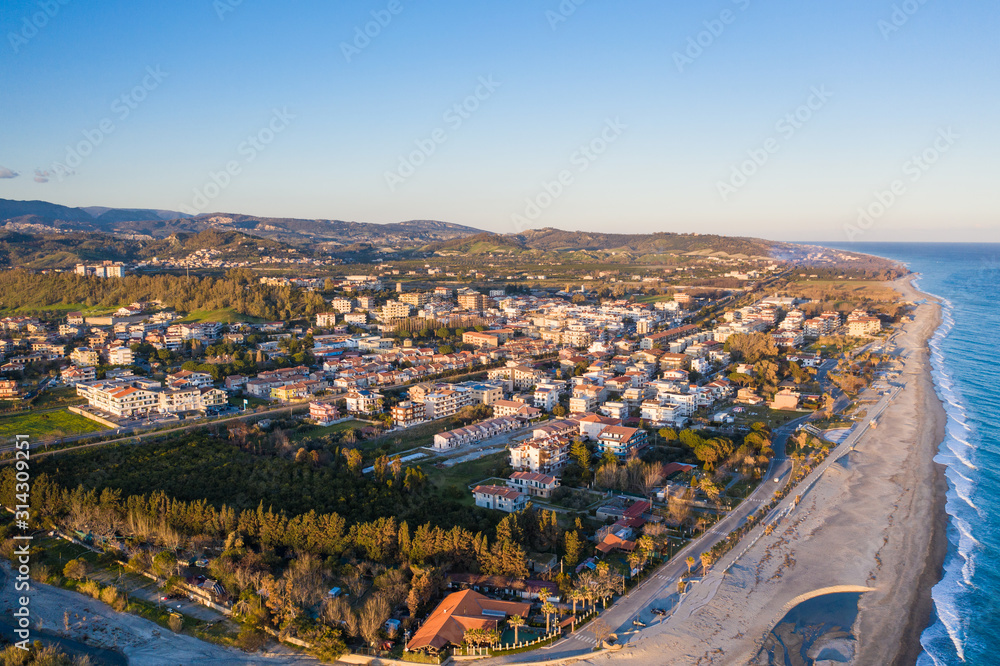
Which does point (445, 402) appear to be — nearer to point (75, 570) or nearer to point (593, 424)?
point (593, 424)

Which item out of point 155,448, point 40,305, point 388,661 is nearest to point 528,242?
point 40,305

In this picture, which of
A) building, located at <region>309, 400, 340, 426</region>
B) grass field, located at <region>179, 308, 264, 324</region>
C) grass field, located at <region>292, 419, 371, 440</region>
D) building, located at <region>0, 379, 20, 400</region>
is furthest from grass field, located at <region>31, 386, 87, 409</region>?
grass field, located at <region>179, 308, 264, 324</region>

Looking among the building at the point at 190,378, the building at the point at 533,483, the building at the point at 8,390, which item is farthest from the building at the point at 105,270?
the building at the point at 533,483

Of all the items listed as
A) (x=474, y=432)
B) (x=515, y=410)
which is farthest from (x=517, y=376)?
(x=474, y=432)

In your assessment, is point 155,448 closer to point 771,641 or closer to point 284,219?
point 771,641

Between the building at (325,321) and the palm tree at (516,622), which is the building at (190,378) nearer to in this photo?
the building at (325,321)
